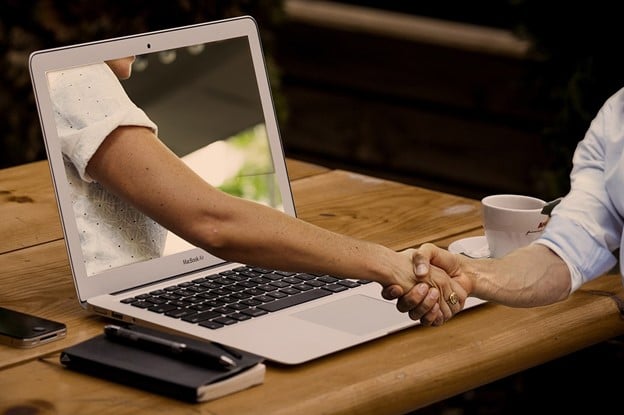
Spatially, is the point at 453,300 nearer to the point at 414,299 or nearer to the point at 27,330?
the point at 414,299

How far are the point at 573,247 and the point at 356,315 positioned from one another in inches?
15.6

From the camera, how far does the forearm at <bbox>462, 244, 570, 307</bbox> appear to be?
5.45 ft

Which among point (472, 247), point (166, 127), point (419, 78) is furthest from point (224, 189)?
point (419, 78)

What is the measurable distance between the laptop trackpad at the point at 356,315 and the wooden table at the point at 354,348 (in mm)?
26

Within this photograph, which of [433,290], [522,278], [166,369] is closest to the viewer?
[166,369]

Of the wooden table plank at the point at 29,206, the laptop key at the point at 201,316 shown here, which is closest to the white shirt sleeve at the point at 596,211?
the laptop key at the point at 201,316

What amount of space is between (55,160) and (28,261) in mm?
278

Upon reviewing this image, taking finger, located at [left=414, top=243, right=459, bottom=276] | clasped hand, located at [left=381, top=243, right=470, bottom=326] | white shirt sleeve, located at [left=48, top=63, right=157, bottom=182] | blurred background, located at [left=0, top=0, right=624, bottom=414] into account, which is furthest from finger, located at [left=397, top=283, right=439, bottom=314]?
blurred background, located at [left=0, top=0, right=624, bottom=414]

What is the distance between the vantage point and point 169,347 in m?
1.37

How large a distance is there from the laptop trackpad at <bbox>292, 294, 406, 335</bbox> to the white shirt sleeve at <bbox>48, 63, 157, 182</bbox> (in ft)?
1.11

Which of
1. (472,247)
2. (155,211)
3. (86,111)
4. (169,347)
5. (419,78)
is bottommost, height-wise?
(419,78)

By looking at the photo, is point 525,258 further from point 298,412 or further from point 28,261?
point 28,261

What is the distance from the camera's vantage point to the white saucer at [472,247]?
1881mm

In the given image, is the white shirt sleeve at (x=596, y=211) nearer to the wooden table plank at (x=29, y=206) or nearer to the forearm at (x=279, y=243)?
the forearm at (x=279, y=243)
